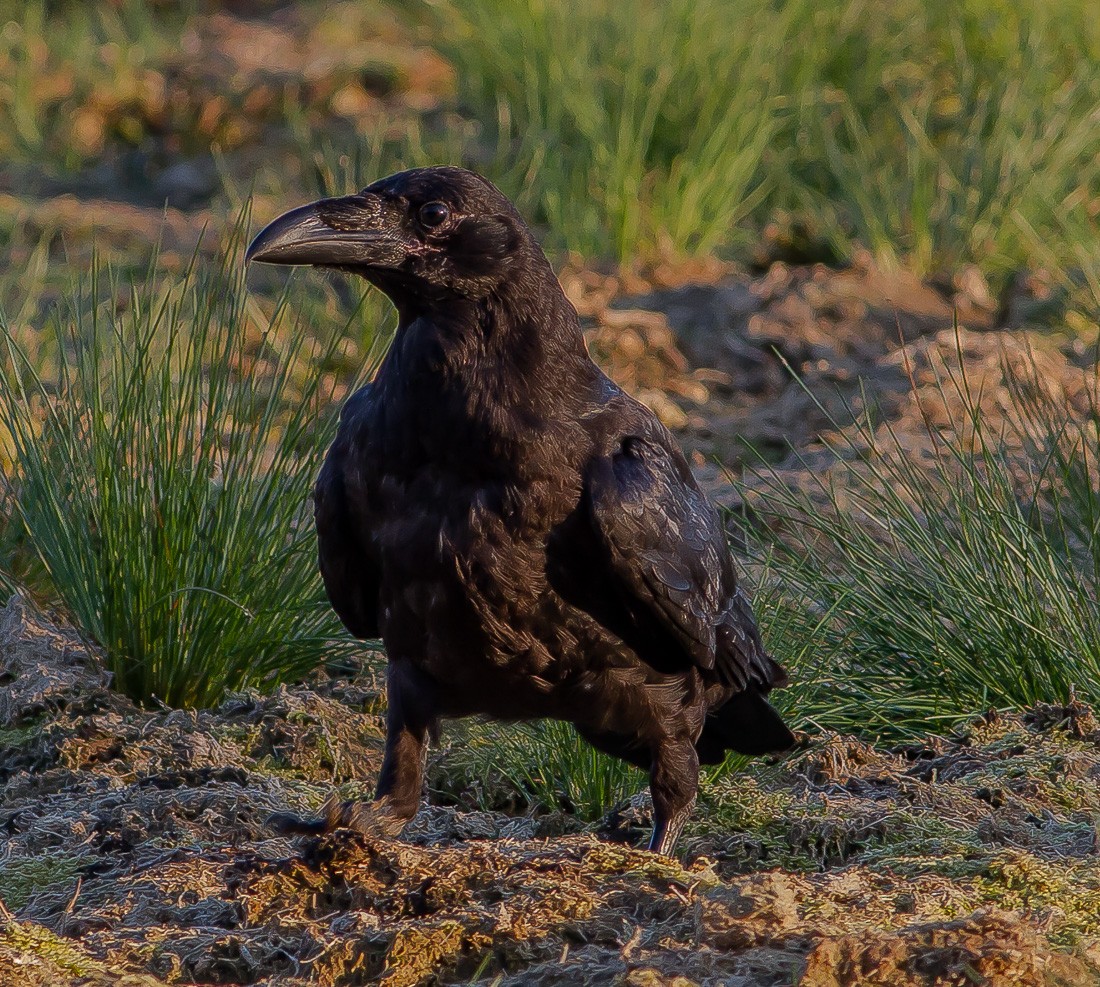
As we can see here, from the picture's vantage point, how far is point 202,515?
15.0ft

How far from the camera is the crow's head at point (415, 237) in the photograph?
348cm

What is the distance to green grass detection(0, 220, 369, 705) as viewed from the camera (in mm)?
4457

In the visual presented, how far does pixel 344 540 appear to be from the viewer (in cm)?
382

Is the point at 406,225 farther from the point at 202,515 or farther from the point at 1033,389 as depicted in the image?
the point at 1033,389

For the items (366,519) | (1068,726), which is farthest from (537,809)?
(1068,726)

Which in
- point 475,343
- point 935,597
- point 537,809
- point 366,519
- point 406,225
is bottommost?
point 537,809

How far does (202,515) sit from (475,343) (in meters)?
1.26

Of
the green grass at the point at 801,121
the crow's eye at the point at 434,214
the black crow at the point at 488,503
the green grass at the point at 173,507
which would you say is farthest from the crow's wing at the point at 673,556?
the green grass at the point at 801,121

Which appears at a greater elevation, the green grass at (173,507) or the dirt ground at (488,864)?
the green grass at (173,507)

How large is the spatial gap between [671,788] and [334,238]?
55.1 inches

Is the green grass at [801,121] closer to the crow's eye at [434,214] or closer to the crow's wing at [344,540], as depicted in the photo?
the crow's wing at [344,540]

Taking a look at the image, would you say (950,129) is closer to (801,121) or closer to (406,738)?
(801,121)

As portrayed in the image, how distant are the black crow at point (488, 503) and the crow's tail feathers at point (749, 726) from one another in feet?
1.02

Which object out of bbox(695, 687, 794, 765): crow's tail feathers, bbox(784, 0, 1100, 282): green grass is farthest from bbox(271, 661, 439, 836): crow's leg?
bbox(784, 0, 1100, 282): green grass
